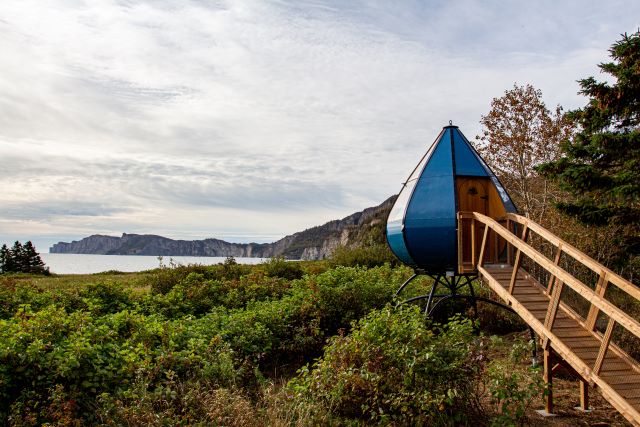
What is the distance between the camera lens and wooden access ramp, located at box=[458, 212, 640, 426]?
5.91 metres

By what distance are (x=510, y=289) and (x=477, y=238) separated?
1893 millimetres

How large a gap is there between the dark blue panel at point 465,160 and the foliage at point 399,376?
4.56 metres

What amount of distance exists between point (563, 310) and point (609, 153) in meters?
5.46

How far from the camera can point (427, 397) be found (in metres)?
5.55

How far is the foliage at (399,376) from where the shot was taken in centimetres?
579

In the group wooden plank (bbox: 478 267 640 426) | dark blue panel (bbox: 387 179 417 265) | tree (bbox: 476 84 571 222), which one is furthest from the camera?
tree (bbox: 476 84 571 222)

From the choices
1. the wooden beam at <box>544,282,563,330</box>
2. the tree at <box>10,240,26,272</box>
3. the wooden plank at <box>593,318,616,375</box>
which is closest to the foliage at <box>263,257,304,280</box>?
the wooden beam at <box>544,282,563,330</box>

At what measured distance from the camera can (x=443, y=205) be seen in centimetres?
1001

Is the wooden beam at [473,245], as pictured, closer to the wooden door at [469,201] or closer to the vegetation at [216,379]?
the wooden door at [469,201]

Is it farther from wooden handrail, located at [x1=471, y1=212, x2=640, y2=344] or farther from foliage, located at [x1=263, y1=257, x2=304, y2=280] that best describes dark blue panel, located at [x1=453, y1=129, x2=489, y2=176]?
foliage, located at [x1=263, y1=257, x2=304, y2=280]

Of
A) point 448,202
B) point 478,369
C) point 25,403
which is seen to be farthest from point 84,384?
point 448,202

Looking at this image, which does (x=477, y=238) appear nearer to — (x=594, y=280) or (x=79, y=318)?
(x=79, y=318)

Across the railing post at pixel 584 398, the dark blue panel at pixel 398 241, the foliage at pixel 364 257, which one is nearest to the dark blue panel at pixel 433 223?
the dark blue panel at pixel 398 241

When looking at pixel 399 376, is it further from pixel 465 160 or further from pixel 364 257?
pixel 364 257
